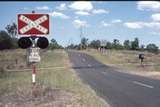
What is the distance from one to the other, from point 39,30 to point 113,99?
3922 mm

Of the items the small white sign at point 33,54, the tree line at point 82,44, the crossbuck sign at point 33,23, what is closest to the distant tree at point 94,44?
the tree line at point 82,44

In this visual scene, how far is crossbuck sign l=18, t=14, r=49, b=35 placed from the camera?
14.9 meters

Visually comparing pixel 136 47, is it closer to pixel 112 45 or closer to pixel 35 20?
pixel 112 45

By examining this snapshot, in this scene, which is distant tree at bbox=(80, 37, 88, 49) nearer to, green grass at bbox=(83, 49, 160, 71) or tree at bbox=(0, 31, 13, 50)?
tree at bbox=(0, 31, 13, 50)

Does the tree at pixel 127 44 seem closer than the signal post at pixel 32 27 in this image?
No

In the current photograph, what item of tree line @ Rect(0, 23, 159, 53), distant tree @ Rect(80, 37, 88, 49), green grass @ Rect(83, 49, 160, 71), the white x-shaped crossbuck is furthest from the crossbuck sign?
distant tree @ Rect(80, 37, 88, 49)

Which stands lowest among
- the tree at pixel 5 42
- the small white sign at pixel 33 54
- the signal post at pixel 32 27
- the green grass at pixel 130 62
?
the green grass at pixel 130 62

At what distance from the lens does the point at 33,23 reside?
14961 millimetres

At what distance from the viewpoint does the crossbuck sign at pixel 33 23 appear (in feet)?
48.9

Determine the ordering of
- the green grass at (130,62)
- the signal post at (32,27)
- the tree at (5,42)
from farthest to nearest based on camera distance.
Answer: the tree at (5,42)
the green grass at (130,62)
the signal post at (32,27)

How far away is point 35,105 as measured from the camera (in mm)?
13656

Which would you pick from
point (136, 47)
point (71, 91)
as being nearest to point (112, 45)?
point (136, 47)

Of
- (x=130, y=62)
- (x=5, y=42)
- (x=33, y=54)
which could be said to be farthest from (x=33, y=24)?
(x=5, y=42)

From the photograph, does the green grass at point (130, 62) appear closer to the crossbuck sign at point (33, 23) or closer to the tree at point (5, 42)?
the crossbuck sign at point (33, 23)
